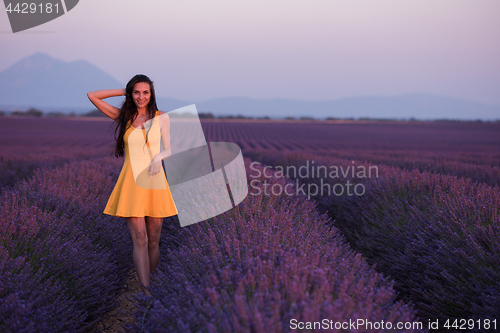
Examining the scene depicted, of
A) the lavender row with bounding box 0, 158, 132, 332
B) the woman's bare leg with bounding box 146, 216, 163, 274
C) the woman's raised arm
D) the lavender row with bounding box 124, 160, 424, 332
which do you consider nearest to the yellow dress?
the woman's bare leg with bounding box 146, 216, 163, 274

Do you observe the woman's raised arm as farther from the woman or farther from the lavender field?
the lavender field

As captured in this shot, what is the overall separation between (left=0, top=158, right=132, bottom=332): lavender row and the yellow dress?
0.40m

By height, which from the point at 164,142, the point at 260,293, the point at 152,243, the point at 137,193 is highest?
the point at 164,142

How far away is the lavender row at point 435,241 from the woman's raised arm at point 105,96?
8.11 ft

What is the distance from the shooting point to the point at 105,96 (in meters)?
2.64

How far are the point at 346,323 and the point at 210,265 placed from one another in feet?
2.28

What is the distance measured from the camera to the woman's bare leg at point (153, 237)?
8.68 ft

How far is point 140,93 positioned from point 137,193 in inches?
28.5

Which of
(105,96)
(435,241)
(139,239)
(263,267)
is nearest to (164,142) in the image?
(105,96)

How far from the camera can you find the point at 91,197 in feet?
11.8

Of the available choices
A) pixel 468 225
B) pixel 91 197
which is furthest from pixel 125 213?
pixel 468 225

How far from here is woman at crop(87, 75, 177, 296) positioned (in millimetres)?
2467

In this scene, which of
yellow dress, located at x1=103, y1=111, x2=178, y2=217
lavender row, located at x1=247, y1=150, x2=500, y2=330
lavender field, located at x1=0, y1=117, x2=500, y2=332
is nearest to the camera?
lavender field, located at x1=0, y1=117, x2=500, y2=332

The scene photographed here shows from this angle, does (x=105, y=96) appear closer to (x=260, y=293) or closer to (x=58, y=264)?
(x=58, y=264)
